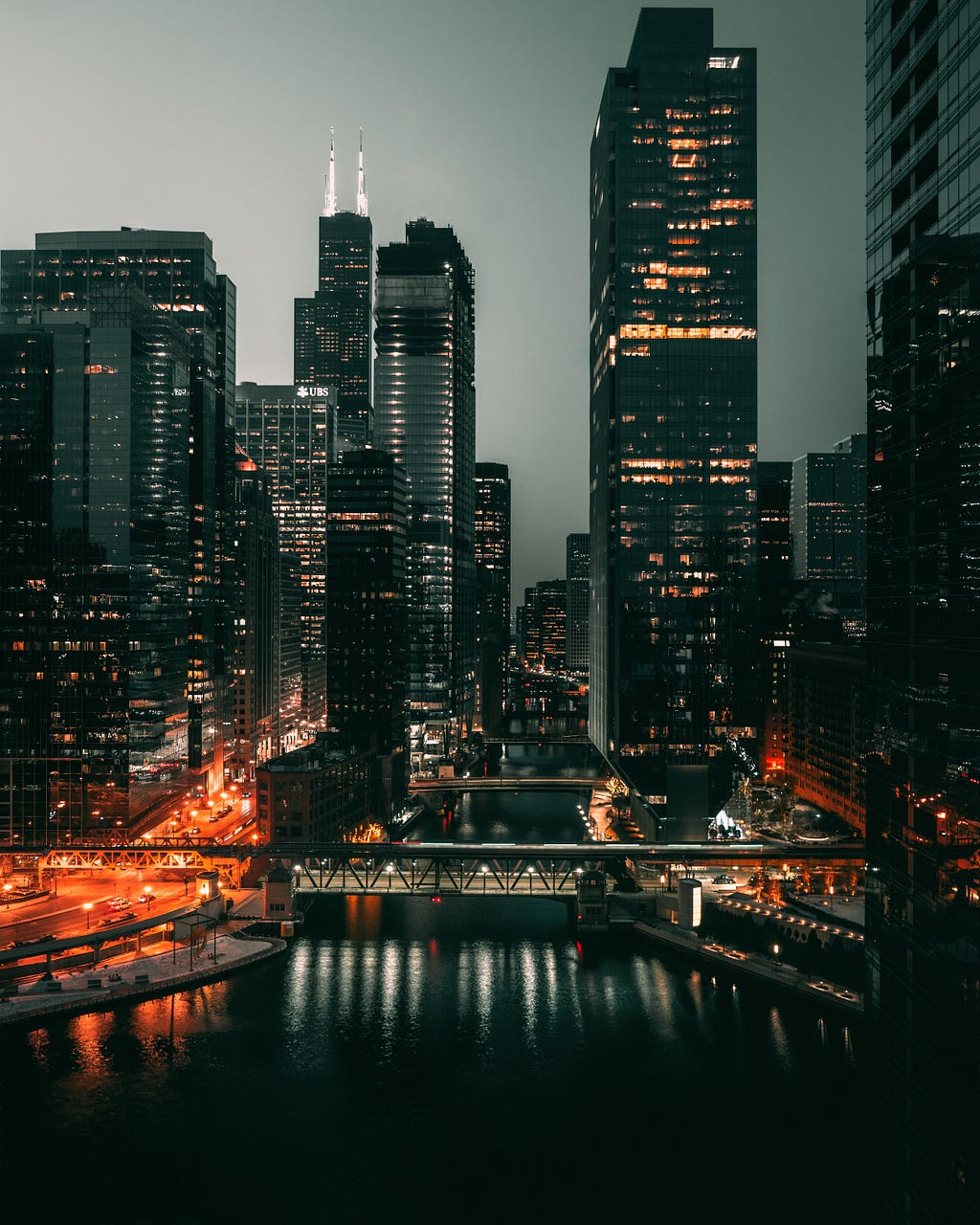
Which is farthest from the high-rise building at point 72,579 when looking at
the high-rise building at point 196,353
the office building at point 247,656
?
the office building at point 247,656

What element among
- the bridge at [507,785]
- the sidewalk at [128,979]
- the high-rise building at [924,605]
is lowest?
the sidewalk at [128,979]

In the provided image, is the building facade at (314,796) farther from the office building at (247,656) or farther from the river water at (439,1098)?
the office building at (247,656)

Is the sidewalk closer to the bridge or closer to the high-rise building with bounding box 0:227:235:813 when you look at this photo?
the high-rise building with bounding box 0:227:235:813

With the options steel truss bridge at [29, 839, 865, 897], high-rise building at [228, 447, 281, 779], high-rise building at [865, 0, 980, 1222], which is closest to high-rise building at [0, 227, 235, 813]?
high-rise building at [228, 447, 281, 779]

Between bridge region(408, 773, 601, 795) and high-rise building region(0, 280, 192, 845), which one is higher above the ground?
high-rise building region(0, 280, 192, 845)

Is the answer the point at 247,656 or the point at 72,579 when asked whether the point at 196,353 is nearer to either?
the point at 247,656

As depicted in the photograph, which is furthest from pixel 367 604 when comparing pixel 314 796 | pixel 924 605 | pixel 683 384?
pixel 924 605
